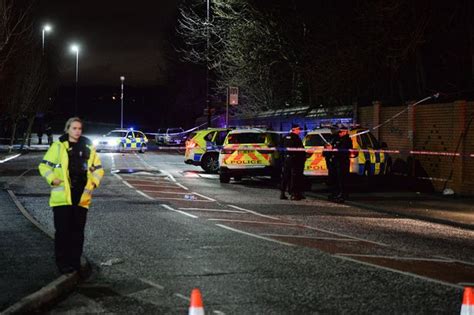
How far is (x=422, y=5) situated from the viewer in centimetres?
2236

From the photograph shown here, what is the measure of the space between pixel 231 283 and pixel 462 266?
3.11m

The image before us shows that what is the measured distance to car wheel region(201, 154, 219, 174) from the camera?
24.8 metres

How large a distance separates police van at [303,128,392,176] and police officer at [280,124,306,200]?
1.89 meters

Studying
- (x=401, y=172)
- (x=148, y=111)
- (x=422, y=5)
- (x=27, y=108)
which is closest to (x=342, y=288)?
(x=401, y=172)

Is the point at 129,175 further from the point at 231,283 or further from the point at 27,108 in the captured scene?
the point at 27,108

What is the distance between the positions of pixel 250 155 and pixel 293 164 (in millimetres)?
3834

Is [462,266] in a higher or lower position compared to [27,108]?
lower

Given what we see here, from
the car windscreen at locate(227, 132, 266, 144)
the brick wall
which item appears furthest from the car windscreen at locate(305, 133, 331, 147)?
the brick wall

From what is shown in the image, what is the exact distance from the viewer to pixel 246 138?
2045 cm

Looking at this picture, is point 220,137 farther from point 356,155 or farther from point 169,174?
point 356,155

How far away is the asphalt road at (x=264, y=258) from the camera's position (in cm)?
646

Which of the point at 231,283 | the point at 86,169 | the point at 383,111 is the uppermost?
the point at 383,111

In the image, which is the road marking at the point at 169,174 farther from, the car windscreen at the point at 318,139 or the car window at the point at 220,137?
the car windscreen at the point at 318,139

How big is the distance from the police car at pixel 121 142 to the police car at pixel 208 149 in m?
16.2
